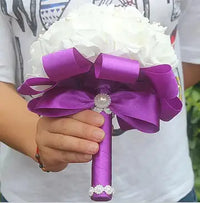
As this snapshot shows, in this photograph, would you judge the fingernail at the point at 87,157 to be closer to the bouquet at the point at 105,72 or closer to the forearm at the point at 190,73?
the bouquet at the point at 105,72

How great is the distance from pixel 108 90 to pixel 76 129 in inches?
3.2

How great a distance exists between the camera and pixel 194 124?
86.5 inches

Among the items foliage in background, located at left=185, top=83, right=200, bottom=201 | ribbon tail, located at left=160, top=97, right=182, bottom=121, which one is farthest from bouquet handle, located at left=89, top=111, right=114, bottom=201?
foliage in background, located at left=185, top=83, right=200, bottom=201

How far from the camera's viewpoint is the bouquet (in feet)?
2.94

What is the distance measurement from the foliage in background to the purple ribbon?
45.8 inches

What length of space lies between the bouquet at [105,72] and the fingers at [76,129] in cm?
1

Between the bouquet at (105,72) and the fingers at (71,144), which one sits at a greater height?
the bouquet at (105,72)

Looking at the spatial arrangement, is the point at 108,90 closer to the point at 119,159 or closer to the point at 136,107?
the point at 136,107

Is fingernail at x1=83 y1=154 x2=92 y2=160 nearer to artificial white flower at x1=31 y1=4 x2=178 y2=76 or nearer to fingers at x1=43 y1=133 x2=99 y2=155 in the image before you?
fingers at x1=43 y1=133 x2=99 y2=155

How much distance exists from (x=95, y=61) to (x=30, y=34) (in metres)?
0.31

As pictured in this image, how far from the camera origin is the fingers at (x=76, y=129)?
93 cm

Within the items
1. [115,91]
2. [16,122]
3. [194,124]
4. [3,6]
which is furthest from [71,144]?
[194,124]

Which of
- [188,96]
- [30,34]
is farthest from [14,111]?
[188,96]

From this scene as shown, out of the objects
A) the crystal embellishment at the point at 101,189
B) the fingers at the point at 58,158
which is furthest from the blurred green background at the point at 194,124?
the crystal embellishment at the point at 101,189
